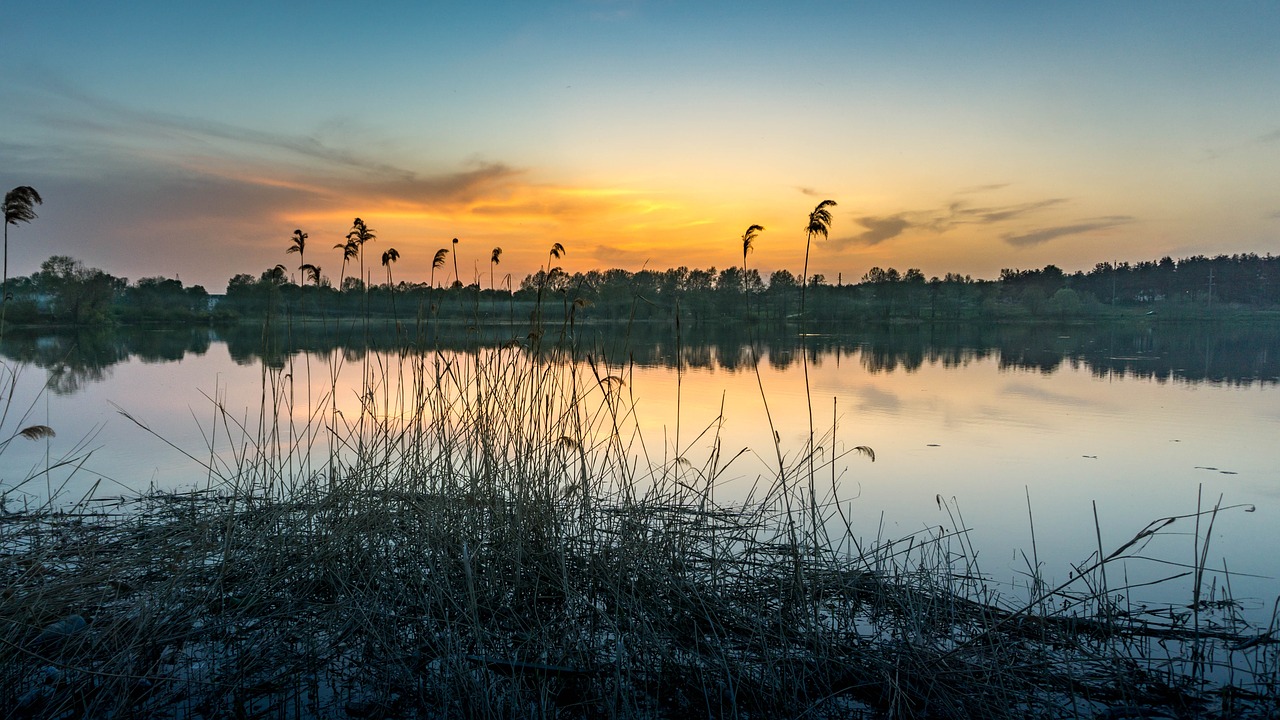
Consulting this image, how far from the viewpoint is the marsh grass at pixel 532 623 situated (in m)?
2.53

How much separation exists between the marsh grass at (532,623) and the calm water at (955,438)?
658mm

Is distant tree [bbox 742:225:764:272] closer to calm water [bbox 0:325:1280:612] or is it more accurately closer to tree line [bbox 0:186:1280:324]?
calm water [bbox 0:325:1280:612]

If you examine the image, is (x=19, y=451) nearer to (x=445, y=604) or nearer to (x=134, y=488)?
(x=134, y=488)

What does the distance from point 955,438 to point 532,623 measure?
702cm

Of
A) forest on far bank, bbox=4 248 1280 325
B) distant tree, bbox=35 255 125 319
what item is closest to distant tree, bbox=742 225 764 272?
forest on far bank, bbox=4 248 1280 325

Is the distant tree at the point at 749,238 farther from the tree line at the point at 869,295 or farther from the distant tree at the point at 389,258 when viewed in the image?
the tree line at the point at 869,295

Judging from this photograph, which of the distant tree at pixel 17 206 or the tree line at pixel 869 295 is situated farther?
the tree line at pixel 869 295

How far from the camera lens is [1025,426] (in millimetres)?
9352

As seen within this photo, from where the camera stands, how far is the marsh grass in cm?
253

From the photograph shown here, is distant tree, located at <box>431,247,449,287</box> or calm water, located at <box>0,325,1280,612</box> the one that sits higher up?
distant tree, located at <box>431,247,449,287</box>

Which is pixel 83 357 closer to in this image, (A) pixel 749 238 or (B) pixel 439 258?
(B) pixel 439 258

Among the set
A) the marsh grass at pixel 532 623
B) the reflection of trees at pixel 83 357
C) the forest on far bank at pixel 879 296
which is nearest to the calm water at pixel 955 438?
the reflection of trees at pixel 83 357

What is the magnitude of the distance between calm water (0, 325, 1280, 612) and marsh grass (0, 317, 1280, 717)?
66 cm

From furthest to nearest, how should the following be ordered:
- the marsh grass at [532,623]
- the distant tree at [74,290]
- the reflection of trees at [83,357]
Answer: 1. the distant tree at [74,290]
2. the reflection of trees at [83,357]
3. the marsh grass at [532,623]
